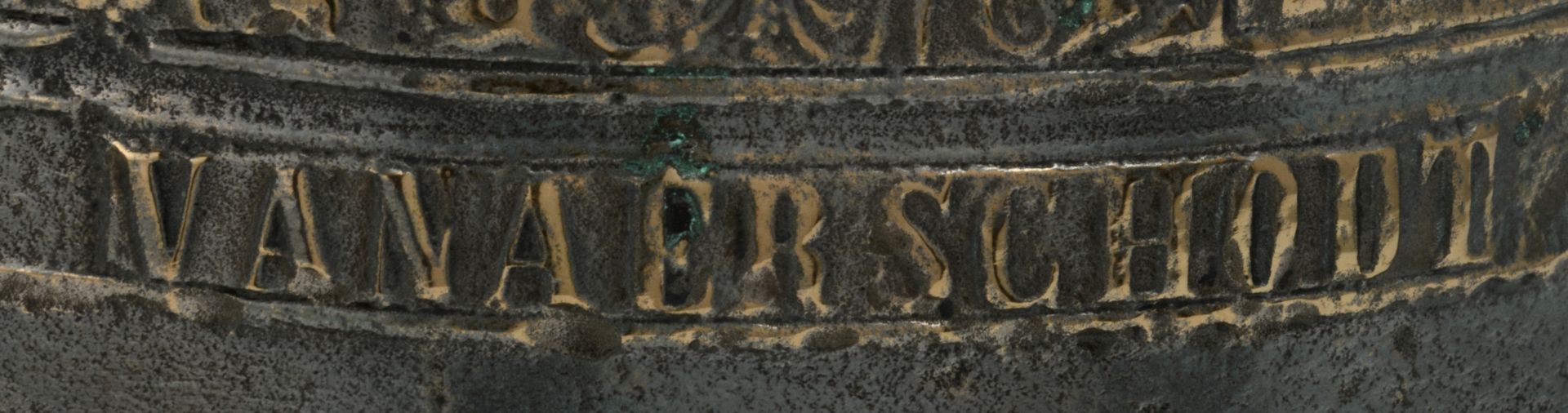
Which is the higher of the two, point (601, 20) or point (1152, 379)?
point (601, 20)

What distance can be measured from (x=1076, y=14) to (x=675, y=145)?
0.26 m

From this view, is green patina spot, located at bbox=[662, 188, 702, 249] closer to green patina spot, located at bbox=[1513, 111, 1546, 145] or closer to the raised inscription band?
the raised inscription band

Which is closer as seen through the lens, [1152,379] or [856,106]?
[856,106]

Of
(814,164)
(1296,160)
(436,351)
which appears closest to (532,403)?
(436,351)

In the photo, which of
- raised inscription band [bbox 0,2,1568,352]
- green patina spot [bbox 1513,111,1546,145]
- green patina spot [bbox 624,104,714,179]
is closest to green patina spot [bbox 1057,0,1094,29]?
raised inscription band [bbox 0,2,1568,352]

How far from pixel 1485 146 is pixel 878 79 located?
0.44 m

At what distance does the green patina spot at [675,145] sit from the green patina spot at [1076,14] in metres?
0.23

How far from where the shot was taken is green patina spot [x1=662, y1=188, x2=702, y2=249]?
1346 mm

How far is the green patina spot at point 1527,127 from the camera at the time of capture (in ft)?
4.89

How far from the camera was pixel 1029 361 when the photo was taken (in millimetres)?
1410

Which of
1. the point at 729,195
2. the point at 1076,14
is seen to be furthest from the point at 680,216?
the point at 1076,14

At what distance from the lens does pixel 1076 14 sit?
1334mm

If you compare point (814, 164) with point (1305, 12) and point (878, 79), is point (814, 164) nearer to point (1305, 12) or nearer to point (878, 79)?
point (878, 79)

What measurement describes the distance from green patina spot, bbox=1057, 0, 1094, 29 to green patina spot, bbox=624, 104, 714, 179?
228 mm
